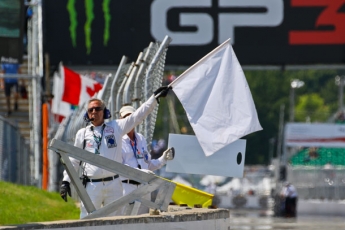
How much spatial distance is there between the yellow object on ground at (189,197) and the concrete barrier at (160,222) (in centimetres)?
144

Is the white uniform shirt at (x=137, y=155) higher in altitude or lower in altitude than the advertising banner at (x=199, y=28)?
lower

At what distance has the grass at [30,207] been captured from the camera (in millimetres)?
12673

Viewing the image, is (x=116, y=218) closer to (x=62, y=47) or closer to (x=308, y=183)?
(x=62, y=47)

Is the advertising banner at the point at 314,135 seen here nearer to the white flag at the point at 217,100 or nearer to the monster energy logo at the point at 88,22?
the monster energy logo at the point at 88,22

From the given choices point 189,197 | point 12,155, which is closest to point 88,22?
point 12,155

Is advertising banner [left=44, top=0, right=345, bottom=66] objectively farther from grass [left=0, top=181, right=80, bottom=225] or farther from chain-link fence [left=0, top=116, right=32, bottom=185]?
grass [left=0, top=181, right=80, bottom=225]

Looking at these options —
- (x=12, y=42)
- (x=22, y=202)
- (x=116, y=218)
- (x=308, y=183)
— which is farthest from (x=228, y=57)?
(x=308, y=183)

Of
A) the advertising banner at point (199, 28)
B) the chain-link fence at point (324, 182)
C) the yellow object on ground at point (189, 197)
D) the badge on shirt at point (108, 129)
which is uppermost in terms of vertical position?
the advertising banner at point (199, 28)

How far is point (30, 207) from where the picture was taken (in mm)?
14320

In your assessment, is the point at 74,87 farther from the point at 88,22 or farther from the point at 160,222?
the point at 160,222

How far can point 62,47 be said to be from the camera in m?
23.8

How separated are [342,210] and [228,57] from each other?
24.1m

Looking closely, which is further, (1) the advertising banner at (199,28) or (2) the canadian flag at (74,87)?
(1) the advertising banner at (199,28)

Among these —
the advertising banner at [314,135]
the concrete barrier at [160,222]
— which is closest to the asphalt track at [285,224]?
the concrete barrier at [160,222]
